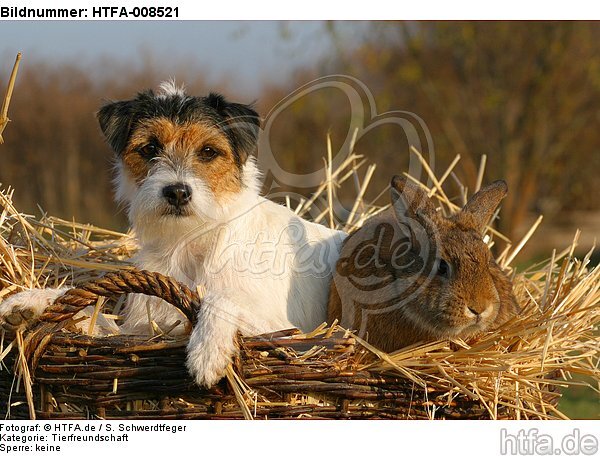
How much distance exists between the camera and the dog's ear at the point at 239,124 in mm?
4090

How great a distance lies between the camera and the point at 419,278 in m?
3.63

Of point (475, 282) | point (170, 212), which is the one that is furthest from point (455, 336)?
point (170, 212)

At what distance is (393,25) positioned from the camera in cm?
1341

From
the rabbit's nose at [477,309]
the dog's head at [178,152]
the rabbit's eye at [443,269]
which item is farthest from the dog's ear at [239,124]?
the rabbit's nose at [477,309]

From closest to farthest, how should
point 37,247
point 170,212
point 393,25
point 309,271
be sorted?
point 170,212
point 309,271
point 37,247
point 393,25

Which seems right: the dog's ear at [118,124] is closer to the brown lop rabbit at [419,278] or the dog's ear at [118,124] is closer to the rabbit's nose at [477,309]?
the brown lop rabbit at [419,278]

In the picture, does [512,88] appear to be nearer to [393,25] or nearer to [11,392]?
[393,25]

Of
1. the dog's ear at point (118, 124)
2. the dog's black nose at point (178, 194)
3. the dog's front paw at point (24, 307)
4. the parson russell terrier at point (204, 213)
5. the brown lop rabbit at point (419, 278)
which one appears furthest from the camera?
the dog's ear at point (118, 124)

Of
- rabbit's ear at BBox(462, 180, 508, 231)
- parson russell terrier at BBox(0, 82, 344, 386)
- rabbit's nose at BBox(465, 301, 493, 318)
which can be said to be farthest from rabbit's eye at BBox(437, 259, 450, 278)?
parson russell terrier at BBox(0, 82, 344, 386)

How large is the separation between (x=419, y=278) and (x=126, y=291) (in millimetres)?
1413

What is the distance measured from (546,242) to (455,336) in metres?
12.7

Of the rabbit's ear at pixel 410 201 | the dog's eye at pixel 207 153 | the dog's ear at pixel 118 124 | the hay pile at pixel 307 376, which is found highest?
the dog's ear at pixel 118 124

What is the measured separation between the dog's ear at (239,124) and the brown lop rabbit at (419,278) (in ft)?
2.62

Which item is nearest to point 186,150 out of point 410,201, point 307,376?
point 410,201
